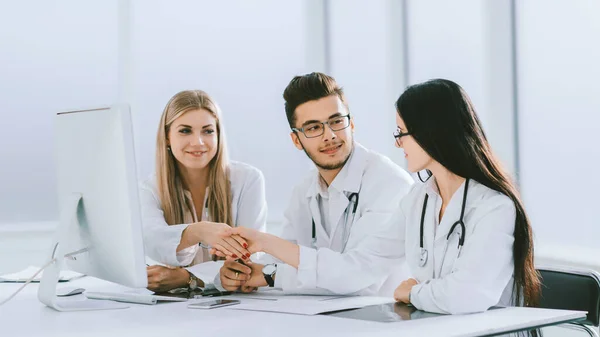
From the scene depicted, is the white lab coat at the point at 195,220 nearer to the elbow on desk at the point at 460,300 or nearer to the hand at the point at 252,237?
the hand at the point at 252,237

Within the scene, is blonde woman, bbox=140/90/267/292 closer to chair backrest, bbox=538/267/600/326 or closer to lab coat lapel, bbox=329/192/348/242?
lab coat lapel, bbox=329/192/348/242

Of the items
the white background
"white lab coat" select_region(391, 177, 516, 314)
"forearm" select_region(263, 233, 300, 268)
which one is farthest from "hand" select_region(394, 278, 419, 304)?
the white background

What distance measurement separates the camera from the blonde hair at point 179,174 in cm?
305

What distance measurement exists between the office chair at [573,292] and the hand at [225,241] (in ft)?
3.08

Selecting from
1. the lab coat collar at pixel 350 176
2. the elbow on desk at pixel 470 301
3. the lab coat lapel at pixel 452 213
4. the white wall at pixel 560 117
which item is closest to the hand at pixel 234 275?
the lab coat collar at pixel 350 176

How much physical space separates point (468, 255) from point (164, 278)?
1.06 meters

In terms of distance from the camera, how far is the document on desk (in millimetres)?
2047

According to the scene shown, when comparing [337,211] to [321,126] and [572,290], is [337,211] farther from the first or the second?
[572,290]

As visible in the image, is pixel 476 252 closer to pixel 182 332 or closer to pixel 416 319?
pixel 416 319

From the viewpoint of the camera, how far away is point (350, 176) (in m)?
2.77

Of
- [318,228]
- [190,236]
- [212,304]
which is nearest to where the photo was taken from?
[212,304]

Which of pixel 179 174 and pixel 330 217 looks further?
pixel 179 174

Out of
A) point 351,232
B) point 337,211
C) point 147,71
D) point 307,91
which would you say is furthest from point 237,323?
point 147,71

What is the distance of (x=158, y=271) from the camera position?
8.36ft
